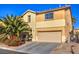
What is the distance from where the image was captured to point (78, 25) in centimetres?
1120

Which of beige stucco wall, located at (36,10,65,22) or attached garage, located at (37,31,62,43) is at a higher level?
beige stucco wall, located at (36,10,65,22)

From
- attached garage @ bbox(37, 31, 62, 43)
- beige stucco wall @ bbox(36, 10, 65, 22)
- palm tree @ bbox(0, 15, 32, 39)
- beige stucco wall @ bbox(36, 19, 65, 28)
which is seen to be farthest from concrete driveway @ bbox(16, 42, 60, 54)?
beige stucco wall @ bbox(36, 10, 65, 22)

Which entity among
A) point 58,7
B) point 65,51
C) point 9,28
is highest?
point 58,7

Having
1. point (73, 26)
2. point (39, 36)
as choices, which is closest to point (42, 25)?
point (39, 36)

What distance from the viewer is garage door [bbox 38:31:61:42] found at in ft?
37.5

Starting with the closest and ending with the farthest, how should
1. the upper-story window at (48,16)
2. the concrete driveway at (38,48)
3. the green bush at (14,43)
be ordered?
1. the concrete driveway at (38,48)
2. the green bush at (14,43)
3. the upper-story window at (48,16)

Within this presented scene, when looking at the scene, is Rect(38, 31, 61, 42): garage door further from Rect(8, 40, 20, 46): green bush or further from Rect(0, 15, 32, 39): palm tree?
Rect(8, 40, 20, 46): green bush

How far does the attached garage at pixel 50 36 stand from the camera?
37.5 feet

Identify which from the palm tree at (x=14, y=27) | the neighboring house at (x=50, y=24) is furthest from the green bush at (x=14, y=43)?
the neighboring house at (x=50, y=24)

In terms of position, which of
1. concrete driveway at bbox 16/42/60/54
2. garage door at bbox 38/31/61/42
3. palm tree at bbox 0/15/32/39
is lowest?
concrete driveway at bbox 16/42/60/54

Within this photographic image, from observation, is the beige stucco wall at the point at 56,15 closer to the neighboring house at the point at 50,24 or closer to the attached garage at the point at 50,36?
the neighboring house at the point at 50,24

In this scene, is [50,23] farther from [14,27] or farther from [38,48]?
[14,27]
